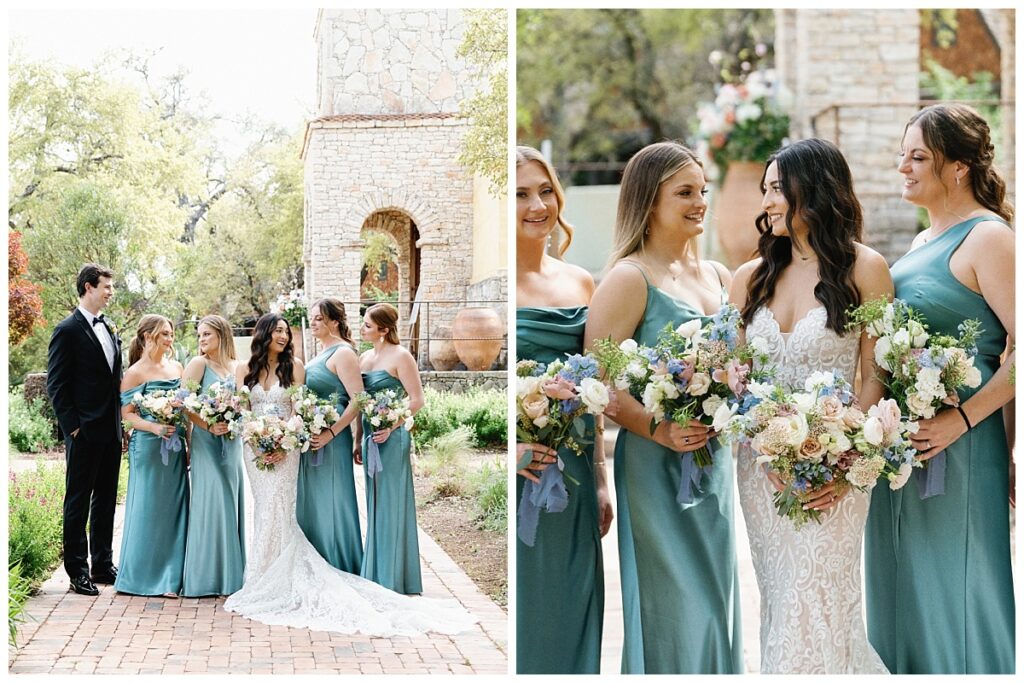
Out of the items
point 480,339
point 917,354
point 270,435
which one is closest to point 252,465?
point 270,435

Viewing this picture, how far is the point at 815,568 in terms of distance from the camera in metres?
3.61

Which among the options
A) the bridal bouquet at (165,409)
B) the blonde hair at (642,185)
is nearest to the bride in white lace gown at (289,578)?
the bridal bouquet at (165,409)

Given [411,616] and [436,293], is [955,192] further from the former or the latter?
[411,616]

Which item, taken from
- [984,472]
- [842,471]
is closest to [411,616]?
[842,471]

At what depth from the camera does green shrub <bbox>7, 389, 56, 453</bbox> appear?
409 centimetres

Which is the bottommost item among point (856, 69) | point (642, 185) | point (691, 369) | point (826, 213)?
point (691, 369)

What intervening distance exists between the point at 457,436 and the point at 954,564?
1726 millimetres

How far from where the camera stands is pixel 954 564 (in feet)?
12.1

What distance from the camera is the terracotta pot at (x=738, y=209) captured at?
9.52 m

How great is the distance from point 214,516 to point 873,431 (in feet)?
7.71

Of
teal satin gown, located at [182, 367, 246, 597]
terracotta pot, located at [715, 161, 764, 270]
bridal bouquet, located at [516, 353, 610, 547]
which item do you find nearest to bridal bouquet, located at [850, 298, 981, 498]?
bridal bouquet, located at [516, 353, 610, 547]

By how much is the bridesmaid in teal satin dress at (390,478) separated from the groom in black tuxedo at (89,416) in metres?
0.90

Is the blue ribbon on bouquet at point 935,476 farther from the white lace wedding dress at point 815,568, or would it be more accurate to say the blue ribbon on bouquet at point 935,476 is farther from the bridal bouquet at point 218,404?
the bridal bouquet at point 218,404

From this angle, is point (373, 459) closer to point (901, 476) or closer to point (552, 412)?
point (552, 412)
